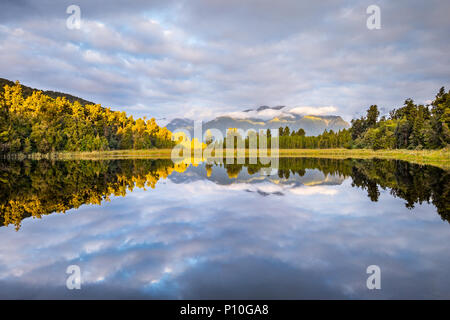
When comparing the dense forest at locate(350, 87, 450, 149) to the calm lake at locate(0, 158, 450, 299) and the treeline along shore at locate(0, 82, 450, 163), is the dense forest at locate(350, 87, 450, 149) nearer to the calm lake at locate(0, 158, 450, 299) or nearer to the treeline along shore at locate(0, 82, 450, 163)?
the treeline along shore at locate(0, 82, 450, 163)

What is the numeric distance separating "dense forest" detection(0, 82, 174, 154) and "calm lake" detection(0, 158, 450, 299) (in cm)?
5493

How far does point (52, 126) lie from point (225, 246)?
2874 inches

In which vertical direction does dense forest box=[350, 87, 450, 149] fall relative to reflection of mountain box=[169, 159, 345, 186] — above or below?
above

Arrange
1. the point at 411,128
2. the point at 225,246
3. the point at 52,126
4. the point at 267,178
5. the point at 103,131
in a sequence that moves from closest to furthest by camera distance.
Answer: the point at 225,246, the point at 267,178, the point at 52,126, the point at 411,128, the point at 103,131

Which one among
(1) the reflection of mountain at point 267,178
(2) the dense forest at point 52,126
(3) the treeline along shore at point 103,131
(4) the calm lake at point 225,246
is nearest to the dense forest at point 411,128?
(3) the treeline along shore at point 103,131

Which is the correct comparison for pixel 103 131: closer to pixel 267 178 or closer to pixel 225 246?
pixel 267 178

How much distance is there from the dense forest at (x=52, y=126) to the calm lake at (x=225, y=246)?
5493cm

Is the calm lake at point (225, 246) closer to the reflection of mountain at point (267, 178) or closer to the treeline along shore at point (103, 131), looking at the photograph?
the reflection of mountain at point (267, 178)

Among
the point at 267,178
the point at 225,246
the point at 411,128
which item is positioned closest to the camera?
the point at 225,246

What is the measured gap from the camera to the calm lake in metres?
5.30

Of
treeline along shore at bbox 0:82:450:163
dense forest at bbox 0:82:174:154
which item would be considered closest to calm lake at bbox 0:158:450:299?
treeline along shore at bbox 0:82:450:163

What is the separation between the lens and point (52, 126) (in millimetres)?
66375

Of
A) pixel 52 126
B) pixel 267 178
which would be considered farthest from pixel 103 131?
pixel 267 178

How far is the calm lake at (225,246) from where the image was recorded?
5305 mm
